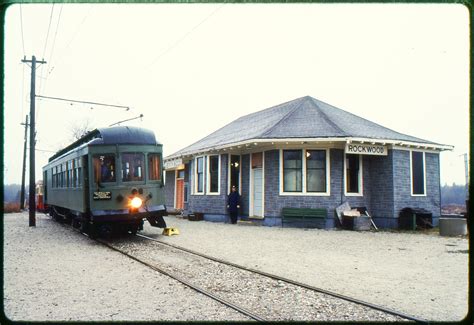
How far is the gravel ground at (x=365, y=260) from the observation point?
537 cm

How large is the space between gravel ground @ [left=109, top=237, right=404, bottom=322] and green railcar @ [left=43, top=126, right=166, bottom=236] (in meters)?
2.79

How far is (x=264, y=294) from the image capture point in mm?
5574

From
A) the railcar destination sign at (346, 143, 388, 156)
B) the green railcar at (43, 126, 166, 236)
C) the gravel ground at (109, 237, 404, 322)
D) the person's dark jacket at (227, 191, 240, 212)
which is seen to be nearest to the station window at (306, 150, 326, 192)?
the railcar destination sign at (346, 143, 388, 156)

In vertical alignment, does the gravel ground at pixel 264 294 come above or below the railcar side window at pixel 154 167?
below

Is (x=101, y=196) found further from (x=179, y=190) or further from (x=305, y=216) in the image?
(x=179, y=190)

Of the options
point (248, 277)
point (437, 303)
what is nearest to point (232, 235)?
point (248, 277)

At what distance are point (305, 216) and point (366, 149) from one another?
349cm

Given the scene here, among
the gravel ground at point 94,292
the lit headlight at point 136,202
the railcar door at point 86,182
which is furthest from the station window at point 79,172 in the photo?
the gravel ground at point 94,292

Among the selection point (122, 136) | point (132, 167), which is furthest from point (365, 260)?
point (122, 136)

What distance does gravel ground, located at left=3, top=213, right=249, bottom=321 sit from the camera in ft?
15.1

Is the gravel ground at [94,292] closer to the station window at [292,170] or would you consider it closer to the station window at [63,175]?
the station window at [63,175]

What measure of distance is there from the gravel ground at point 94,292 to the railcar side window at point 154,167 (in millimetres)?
3019

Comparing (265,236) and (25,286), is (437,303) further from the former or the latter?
(265,236)

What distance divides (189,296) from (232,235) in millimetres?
7096
